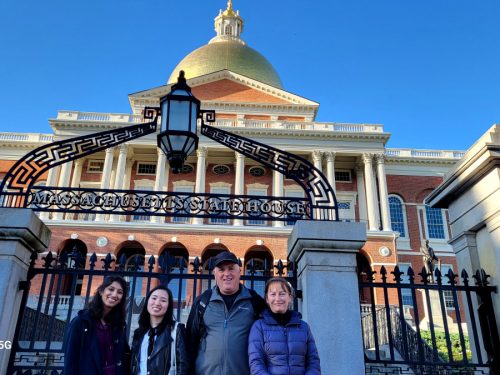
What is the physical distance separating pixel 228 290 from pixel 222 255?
10.8 inches

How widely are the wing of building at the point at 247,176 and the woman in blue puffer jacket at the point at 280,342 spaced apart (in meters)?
28.5

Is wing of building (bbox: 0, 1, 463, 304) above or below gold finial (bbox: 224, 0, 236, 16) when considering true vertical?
below

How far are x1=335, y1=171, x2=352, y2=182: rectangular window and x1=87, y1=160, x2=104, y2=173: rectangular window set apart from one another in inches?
782

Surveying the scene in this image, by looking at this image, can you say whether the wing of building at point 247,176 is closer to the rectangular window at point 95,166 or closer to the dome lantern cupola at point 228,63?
the rectangular window at point 95,166

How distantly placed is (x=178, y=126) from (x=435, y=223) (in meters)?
36.6

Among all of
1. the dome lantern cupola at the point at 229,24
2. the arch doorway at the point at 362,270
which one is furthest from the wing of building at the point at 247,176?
the dome lantern cupola at the point at 229,24

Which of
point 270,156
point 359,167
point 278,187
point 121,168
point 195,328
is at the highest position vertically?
point 359,167

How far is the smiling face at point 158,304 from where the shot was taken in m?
3.28

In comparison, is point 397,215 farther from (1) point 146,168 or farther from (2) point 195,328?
(2) point 195,328

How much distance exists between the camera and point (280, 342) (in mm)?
3074

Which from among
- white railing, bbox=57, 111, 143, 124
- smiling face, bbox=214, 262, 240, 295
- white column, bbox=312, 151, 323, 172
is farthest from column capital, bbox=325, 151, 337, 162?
smiling face, bbox=214, 262, 240, 295

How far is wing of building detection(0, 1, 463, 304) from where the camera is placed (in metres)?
32.2

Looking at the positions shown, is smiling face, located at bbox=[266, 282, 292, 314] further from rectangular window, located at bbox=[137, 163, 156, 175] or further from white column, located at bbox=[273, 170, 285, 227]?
rectangular window, located at bbox=[137, 163, 156, 175]

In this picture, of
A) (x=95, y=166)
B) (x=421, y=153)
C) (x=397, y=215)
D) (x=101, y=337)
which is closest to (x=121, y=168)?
(x=95, y=166)
